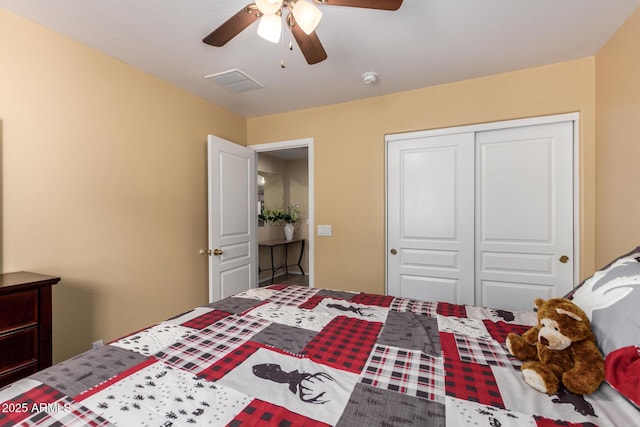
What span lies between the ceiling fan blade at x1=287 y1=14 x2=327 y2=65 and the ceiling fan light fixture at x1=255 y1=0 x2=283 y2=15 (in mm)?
143

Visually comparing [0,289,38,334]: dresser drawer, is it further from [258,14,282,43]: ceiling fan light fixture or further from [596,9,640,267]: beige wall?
[596,9,640,267]: beige wall

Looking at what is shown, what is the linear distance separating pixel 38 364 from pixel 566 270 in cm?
364

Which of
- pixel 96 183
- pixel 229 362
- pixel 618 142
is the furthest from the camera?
pixel 96 183

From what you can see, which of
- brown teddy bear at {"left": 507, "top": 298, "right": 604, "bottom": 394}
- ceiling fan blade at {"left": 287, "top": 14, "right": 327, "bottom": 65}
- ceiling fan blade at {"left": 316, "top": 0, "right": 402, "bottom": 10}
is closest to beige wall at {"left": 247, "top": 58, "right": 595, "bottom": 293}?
ceiling fan blade at {"left": 287, "top": 14, "right": 327, "bottom": 65}

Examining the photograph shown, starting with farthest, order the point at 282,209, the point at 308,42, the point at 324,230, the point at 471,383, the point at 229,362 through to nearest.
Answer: the point at 282,209
the point at 324,230
the point at 308,42
the point at 229,362
the point at 471,383

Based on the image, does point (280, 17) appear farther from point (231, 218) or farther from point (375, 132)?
point (231, 218)

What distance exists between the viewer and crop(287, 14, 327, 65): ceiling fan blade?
4.81ft

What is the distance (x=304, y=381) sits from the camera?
892mm

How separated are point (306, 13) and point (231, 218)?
2.20 meters

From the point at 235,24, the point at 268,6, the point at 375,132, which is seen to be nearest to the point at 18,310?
the point at 235,24

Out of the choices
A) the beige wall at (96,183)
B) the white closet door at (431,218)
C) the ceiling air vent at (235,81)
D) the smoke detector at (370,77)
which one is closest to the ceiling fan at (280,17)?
the ceiling air vent at (235,81)

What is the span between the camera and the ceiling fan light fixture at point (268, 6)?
4.07 feet

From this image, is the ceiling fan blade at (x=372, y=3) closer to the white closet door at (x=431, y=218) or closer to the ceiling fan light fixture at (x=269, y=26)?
the ceiling fan light fixture at (x=269, y=26)

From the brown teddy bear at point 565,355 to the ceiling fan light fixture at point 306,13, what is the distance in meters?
1.45
